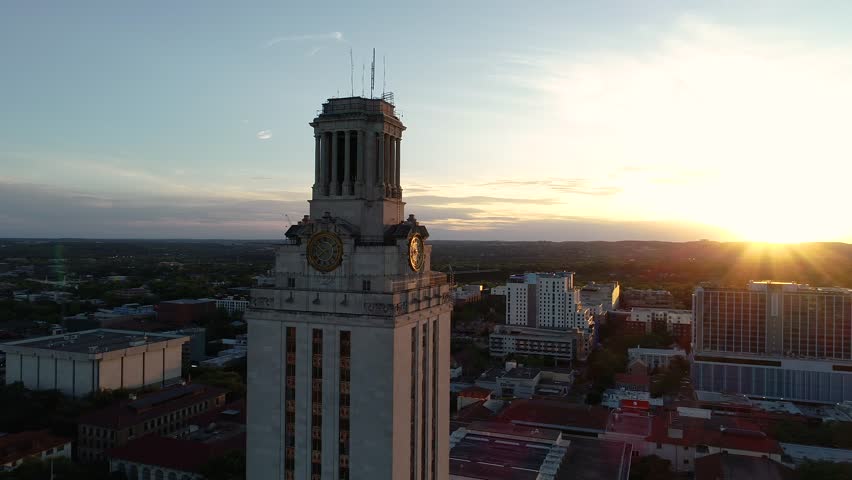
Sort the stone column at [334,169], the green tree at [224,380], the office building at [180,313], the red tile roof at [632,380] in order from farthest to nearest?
the office building at [180,313], the red tile roof at [632,380], the green tree at [224,380], the stone column at [334,169]

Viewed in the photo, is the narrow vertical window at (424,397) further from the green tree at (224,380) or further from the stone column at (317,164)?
the green tree at (224,380)

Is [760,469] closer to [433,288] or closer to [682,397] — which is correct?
[682,397]

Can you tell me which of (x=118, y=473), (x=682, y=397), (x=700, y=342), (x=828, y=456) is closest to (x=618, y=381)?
(x=682, y=397)

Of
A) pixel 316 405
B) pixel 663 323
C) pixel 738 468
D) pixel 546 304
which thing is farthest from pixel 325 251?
pixel 663 323

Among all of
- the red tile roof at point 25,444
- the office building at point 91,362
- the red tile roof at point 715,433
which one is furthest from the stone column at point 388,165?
the office building at point 91,362

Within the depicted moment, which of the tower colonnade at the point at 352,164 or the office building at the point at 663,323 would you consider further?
the office building at the point at 663,323
